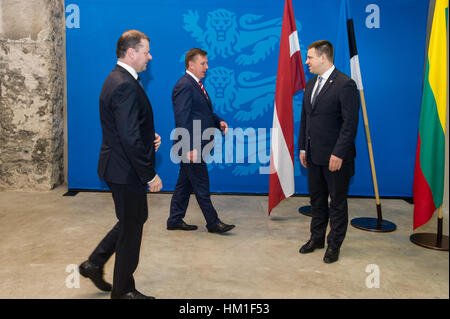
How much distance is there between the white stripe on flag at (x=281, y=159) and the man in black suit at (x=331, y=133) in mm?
910

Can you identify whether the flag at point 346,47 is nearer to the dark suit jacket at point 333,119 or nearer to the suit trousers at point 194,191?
the dark suit jacket at point 333,119

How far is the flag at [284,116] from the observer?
4156 millimetres

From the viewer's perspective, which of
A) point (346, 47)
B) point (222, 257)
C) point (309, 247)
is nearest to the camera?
point (222, 257)

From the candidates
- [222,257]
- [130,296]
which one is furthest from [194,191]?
[130,296]

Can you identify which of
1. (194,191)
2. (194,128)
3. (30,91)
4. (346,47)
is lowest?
(194,191)

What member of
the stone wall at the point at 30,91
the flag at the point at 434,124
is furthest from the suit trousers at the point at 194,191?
the stone wall at the point at 30,91

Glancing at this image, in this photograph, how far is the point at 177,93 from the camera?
352cm

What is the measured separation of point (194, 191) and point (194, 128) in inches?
21.9

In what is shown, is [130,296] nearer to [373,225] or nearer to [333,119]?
[333,119]

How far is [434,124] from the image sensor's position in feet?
10.9

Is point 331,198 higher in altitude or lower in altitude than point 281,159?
lower

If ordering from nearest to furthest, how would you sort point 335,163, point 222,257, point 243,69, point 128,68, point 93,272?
point 128,68 < point 93,272 < point 335,163 < point 222,257 < point 243,69

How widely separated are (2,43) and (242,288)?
154 inches

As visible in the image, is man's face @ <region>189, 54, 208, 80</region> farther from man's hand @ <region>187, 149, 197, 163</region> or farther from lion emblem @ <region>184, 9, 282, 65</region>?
lion emblem @ <region>184, 9, 282, 65</region>
